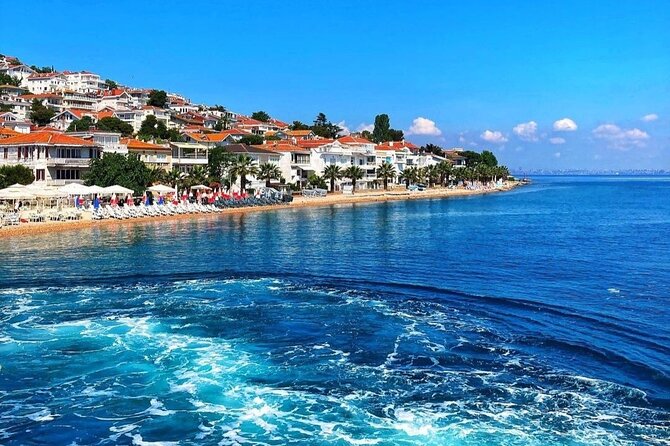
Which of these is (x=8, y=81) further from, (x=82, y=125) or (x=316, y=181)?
(x=316, y=181)

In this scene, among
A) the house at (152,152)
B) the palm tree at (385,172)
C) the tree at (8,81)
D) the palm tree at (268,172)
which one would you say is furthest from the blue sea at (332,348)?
the tree at (8,81)

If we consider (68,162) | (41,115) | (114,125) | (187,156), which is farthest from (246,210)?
(41,115)

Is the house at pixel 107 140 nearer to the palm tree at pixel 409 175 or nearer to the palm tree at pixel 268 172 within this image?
the palm tree at pixel 268 172

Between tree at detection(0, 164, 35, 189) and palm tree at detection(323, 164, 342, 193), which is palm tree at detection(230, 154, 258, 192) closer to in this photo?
palm tree at detection(323, 164, 342, 193)

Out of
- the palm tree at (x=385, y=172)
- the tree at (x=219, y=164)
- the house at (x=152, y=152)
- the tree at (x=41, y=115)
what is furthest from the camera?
the tree at (x=41, y=115)

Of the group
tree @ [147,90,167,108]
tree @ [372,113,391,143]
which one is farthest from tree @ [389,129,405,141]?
tree @ [147,90,167,108]

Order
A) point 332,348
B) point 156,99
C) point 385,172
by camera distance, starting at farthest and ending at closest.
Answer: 1. point 156,99
2. point 385,172
3. point 332,348
